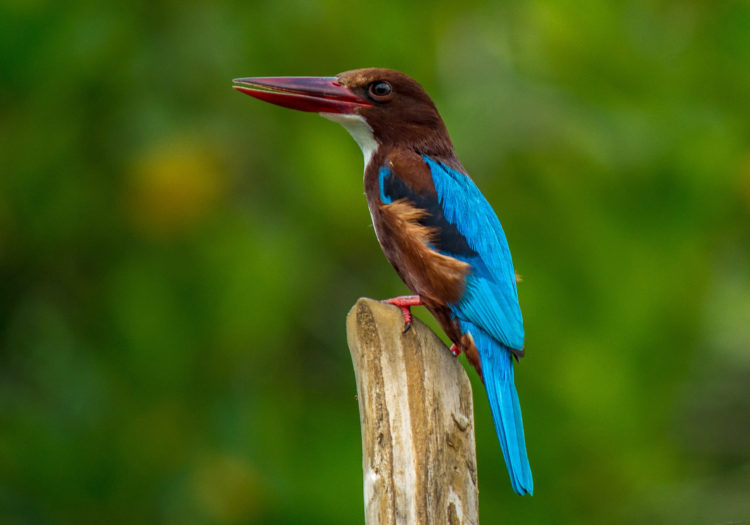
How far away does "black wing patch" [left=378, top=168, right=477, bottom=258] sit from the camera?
10.0 feet

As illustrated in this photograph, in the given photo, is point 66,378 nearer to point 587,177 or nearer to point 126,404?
point 126,404

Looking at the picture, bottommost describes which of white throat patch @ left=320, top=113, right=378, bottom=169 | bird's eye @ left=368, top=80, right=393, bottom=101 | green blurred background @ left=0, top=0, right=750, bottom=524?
green blurred background @ left=0, top=0, right=750, bottom=524

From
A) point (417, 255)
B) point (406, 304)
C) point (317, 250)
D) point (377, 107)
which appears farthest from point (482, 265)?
point (317, 250)

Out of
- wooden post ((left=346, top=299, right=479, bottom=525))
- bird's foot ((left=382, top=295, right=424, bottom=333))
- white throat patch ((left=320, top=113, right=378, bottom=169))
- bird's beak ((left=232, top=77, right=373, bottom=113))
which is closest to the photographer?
wooden post ((left=346, top=299, right=479, bottom=525))

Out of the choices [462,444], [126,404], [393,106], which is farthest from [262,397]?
[462,444]

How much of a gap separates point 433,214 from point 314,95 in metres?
0.56

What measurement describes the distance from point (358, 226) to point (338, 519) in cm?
132

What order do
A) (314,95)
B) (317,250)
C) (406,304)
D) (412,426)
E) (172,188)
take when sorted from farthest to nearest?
(317,250)
(172,188)
(314,95)
(406,304)
(412,426)

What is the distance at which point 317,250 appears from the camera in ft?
17.5

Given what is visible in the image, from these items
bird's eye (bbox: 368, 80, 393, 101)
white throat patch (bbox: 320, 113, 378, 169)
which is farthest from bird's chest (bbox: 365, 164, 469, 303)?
bird's eye (bbox: 368, 80, 393, 101)

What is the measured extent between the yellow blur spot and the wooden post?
106 inches

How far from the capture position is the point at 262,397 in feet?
16.5

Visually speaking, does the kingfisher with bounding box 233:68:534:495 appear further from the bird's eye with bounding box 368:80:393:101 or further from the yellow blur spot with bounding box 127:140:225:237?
the yellow blur spot with bounding box 127:140:225:237

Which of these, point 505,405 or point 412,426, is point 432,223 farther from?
point 412,426
